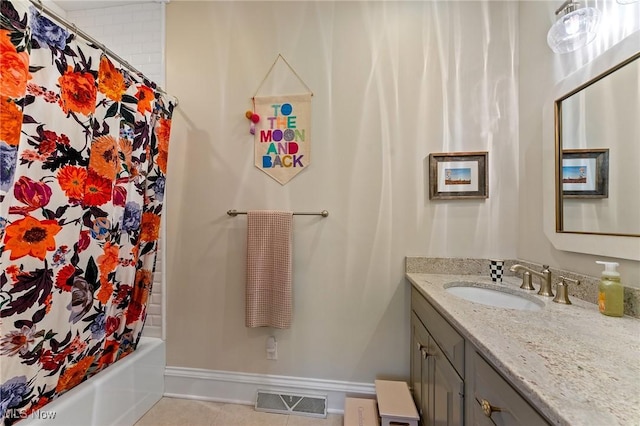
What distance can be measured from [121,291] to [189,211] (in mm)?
608

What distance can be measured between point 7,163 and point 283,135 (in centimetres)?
121

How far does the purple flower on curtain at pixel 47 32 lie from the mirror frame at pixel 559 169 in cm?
209

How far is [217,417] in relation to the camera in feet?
5.24

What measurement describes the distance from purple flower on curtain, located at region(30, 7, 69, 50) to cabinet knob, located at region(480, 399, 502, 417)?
6.09 feet

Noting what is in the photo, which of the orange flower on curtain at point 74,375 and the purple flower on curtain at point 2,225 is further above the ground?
the purple flower on curtain at point 2,225

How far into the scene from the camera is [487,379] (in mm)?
732

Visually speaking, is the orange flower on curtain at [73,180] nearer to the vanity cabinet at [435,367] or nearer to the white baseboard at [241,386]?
the white baseboard at [241,386]

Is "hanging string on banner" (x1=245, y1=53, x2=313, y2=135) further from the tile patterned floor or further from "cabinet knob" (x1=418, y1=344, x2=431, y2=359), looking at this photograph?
the tile patterned floor

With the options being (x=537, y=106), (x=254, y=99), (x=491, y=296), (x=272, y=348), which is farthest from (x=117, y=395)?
(x=537, y=106)

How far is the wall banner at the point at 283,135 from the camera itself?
1.72 metres

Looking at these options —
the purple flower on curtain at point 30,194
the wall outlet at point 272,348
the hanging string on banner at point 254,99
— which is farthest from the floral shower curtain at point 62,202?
the wall outlet at point 272,348

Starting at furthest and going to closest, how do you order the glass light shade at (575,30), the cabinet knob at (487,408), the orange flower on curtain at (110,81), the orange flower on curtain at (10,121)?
1. the orange flower on curtain at (110,81)
2. the glass light shade at (575,30)
3. the orange flower on curtain at (10,121)
4. the cabinet knob at (487,408)

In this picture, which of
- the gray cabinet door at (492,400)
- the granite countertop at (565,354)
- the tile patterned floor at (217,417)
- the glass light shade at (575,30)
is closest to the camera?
the granite countertop at (565,354)

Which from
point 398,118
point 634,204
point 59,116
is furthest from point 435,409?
point 59,116
